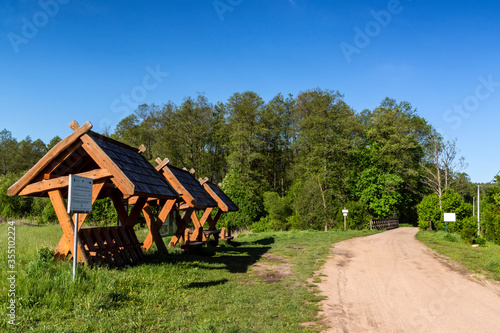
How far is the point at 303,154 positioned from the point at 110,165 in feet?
124

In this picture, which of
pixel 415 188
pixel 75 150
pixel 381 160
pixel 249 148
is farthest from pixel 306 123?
pixel 75 150

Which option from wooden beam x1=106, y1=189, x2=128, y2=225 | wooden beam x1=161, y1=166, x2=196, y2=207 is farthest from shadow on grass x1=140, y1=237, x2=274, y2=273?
wooden beam x1=161, y1=166, x2=196, y2=207

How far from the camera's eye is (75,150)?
839cm

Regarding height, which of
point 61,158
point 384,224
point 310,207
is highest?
point 61,158

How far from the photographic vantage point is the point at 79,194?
6.32 m

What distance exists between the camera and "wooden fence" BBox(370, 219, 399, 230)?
117ft

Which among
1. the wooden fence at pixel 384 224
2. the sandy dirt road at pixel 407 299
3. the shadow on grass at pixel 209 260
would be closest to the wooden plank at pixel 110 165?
the shadow on grass at pixel 209 260

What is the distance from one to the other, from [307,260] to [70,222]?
322 inches

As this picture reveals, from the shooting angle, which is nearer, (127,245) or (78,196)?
(78,196)

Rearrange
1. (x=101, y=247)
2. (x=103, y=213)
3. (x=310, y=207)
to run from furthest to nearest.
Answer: (x=103, y=213)
(x=310, y=207)
(x=101, y=247)

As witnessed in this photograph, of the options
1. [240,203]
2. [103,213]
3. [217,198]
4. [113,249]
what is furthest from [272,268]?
[103,213]

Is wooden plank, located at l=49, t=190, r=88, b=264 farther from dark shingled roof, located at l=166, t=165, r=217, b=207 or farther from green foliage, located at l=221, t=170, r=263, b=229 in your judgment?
green foliage, located at l=221, t=170, r=263, b=229

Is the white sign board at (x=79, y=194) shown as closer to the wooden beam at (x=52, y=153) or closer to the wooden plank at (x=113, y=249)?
the wooden beam at (x=52, y=153)

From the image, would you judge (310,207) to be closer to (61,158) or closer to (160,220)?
(160,220)
